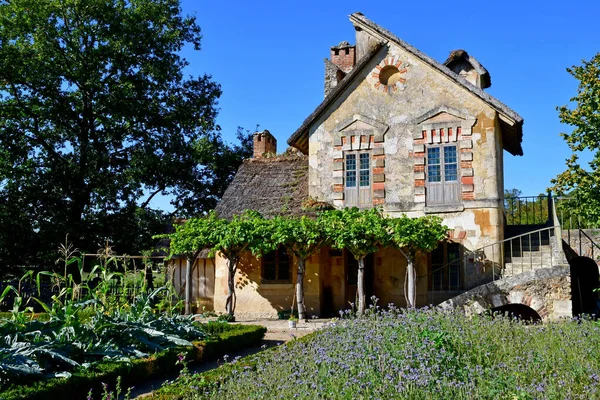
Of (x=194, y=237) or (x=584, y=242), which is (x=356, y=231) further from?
(x=584, y=242)

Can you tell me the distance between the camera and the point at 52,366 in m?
7.02

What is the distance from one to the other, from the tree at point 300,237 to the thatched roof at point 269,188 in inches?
64.3

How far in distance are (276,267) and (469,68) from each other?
8.61 meters

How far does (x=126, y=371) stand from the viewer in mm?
7418

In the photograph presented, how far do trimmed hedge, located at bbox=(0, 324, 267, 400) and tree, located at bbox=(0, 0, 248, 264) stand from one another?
13787 millimetres

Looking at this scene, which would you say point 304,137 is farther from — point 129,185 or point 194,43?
point 194,43

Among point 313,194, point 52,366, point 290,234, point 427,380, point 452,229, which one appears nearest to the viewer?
point 427,380

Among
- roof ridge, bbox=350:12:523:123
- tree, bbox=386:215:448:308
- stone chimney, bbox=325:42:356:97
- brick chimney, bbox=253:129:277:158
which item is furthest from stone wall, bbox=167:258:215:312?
roof ridge, bbox=350:12:523:123

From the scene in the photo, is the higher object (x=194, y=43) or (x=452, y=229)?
(x=194, y=43)

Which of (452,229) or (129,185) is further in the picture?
(129,185)

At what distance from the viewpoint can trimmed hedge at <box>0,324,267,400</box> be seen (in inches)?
242

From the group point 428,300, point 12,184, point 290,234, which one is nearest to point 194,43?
point 12,184

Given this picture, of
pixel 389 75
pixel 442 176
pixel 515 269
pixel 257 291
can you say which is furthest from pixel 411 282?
pixel 389 75

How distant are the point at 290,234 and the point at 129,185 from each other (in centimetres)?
1104
